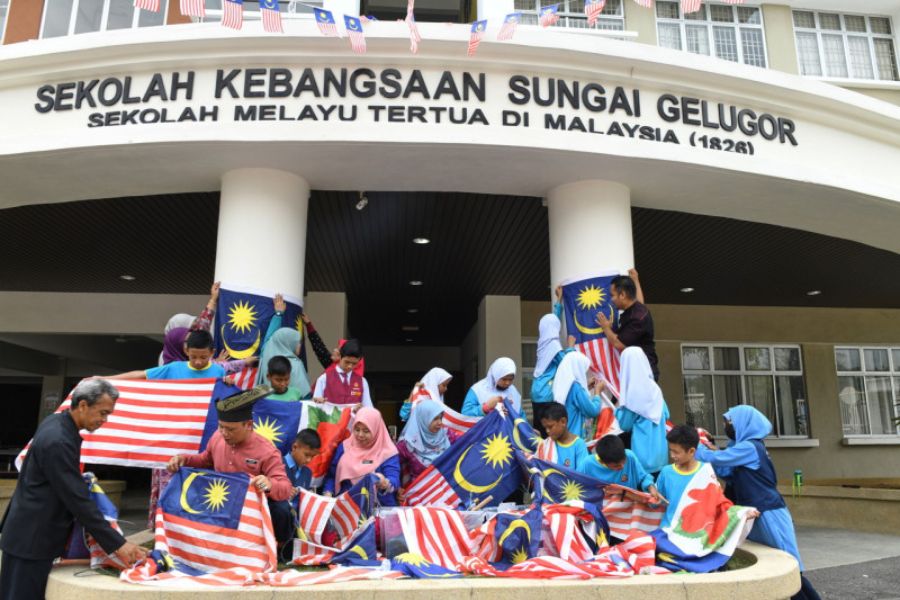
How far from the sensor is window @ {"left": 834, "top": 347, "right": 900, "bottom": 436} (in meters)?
15.4

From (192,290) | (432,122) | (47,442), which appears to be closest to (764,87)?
(432,122)

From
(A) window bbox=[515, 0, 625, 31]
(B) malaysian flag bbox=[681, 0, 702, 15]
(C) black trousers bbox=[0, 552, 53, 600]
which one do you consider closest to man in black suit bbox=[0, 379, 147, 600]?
(C) black trousers bbox=[0, 552, 53, 600]

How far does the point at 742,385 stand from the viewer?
1520 cm

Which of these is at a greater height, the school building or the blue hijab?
the school building

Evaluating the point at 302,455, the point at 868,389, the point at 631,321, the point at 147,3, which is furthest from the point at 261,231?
the point at 868,389

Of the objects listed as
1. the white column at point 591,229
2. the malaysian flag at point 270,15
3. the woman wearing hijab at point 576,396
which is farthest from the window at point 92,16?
the woman wearing hijab at point 576,396

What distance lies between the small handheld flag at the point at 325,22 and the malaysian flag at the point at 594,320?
3.47 m

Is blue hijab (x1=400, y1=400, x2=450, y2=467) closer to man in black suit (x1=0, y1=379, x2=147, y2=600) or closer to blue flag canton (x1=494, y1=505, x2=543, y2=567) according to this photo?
blue flag canton (x1=494, y1=505, x2=543, y2=567)

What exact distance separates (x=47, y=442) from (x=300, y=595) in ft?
5.36

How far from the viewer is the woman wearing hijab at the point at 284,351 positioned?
21.3ft

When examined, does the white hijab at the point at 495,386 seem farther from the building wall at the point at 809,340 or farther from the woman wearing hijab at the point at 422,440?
the building wall at the point at 809,340

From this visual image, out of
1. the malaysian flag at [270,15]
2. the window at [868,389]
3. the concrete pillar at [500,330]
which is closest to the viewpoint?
the malaysian flag at [270,15]

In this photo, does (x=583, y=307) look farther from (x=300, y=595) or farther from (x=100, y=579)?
(x=100, y=579)

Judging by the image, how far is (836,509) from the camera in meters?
10.5
